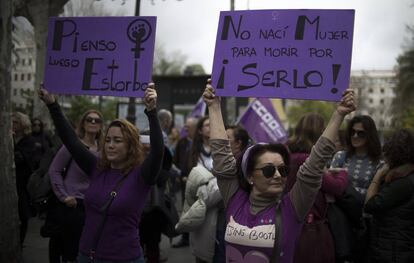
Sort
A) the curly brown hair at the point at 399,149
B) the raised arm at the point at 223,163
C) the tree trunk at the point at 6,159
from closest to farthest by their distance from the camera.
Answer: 1. the raised arm at the point at 223,163
2. the curly brown hair at the point at 399,149
3. the tree trunk at the point at 6,159

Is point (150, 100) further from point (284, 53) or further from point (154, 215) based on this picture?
point (154, 215)

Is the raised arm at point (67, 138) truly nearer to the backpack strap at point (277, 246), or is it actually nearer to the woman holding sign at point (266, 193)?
the woman holding sign at point (266, 193)

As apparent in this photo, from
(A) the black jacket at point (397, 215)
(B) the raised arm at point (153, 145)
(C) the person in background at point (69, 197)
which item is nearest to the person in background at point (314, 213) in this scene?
(A) the black jacket at point (397, 215)

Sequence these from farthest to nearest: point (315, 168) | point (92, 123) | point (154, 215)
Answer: point (154, 215) < point (92, 123) < point (315, 168)

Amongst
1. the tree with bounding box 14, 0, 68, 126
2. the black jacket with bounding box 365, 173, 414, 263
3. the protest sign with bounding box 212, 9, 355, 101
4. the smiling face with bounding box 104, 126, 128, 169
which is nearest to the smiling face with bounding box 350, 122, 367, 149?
the black jacket with bounding box 365, 173, 414, 263

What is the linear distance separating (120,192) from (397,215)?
209 centimetres

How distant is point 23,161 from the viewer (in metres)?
5.90

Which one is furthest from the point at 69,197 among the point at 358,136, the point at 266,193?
the point at 358,136

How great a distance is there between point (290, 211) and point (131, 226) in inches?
45.6

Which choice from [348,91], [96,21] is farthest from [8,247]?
[348,91]

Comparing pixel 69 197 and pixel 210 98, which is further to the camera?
pixel 69 197

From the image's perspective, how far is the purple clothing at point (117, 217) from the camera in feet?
10.2

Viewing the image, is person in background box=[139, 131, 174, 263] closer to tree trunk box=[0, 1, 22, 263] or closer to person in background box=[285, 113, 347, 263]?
tree trunk box=[0, 1, 22, 263]

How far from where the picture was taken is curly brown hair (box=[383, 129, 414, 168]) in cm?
369
